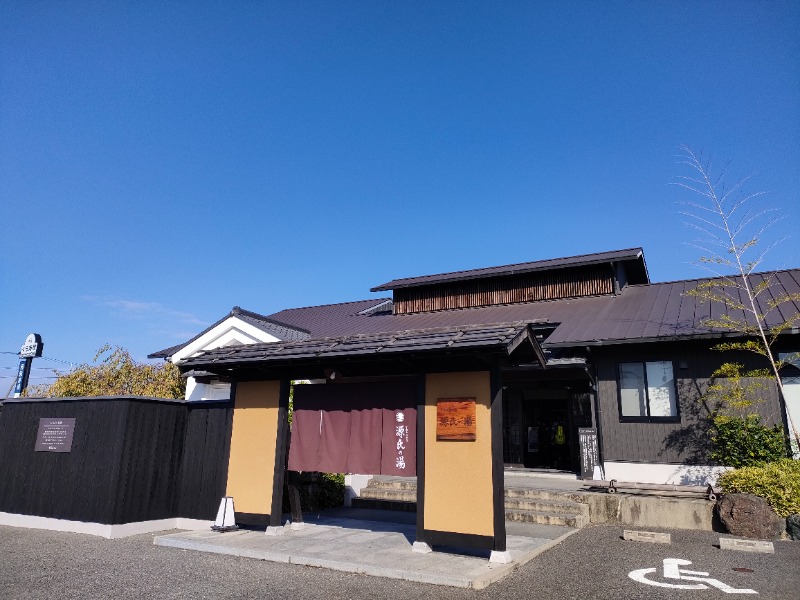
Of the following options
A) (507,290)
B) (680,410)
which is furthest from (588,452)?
(507,290)

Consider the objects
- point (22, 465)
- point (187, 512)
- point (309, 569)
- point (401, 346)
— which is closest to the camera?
point (309, 569)

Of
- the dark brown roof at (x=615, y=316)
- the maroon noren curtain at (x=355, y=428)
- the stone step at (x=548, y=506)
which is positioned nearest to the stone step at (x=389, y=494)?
the stone step at (x=548, y=506)

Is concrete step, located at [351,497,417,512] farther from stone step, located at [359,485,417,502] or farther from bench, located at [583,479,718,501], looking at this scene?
bench, located at [583,479,718,501]

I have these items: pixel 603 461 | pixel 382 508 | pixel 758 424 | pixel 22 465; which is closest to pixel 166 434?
pixel 22 465

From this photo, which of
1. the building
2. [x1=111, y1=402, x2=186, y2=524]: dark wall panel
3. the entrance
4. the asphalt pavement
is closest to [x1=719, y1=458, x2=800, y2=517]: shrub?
the asphalt pavement

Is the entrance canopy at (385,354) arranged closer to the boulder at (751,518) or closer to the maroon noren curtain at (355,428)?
the maroon noren curtain at (355,428)

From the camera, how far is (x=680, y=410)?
40.8 feet

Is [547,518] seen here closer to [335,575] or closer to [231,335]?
[335,575]

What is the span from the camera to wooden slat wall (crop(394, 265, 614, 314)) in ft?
58.6

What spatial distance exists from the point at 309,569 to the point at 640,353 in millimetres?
10143

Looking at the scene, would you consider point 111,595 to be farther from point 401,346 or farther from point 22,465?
point 22,465

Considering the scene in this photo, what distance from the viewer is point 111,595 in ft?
18.6

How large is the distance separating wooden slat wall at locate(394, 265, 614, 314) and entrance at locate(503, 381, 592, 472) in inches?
143

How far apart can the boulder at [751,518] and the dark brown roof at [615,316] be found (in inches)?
166
